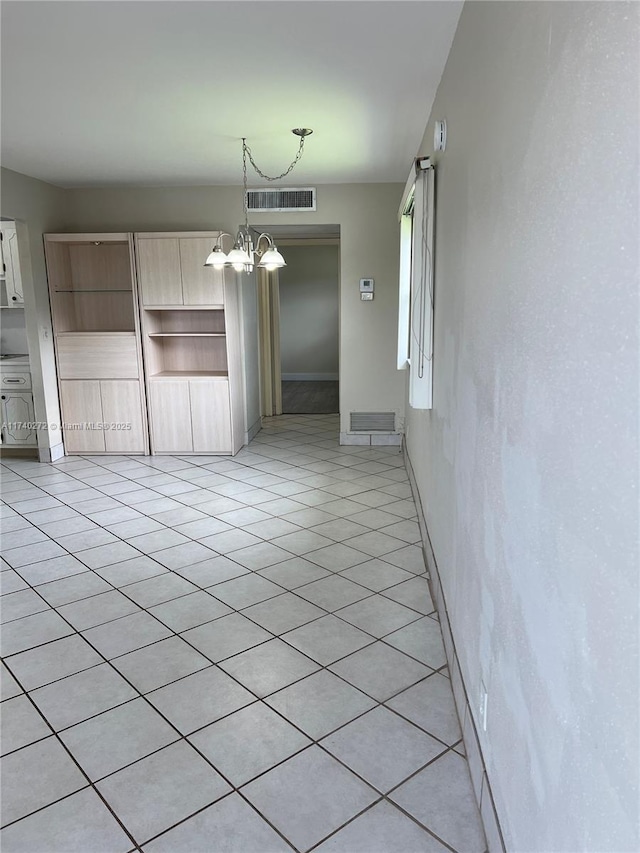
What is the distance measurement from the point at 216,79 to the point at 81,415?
3.81 m

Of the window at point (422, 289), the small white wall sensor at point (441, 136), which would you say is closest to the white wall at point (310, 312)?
the window at point (422, 289)

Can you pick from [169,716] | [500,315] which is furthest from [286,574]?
[500,315]

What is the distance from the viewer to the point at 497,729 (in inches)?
63.0

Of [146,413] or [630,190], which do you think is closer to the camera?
[630,190]

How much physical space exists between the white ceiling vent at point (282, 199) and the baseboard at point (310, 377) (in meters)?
5.60

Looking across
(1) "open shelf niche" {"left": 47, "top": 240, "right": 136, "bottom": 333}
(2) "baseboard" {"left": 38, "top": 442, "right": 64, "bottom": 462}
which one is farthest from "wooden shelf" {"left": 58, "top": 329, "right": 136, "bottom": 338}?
(2) "baseboard" {"left": 38, "top": 442, "right": 64, "bottom": 462}

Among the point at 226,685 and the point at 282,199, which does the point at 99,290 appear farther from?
the point at 226,685

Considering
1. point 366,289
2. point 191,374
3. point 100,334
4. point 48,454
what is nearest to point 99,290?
point 100,334

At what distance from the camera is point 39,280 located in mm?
5605

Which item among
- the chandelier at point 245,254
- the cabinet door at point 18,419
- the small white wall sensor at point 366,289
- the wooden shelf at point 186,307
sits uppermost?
the chandelier at point 245,254

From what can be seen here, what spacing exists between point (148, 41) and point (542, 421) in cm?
241

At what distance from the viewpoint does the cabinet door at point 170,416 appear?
5.82 meters

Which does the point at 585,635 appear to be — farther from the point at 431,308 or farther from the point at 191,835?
the point at 431,308

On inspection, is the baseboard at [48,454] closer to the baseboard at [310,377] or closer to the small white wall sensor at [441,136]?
the small white wall sensor at [441,136]
